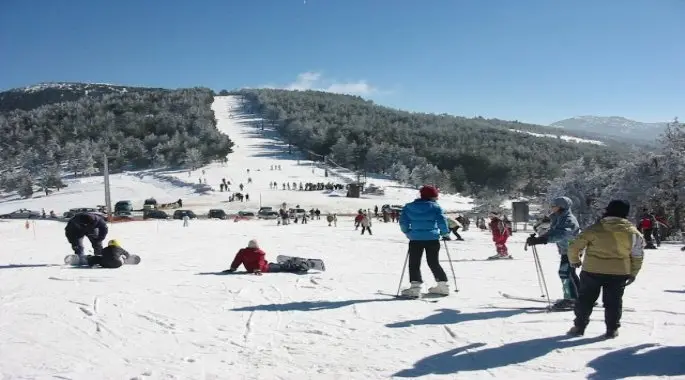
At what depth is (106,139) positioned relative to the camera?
120875 millimetres

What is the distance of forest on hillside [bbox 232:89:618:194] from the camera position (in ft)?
351

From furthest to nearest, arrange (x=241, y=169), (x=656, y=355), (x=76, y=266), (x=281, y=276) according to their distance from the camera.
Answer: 1. (x=241, y=169)
2. (x=76, y=266)
3. (x=281, y=276)
4. (x=656, y=355)

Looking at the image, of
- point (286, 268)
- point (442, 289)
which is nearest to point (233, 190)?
point (286, 268)

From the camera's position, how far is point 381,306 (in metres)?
6.62

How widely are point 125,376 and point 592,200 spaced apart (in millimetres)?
52501

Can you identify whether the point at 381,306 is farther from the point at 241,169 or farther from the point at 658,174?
the point at 241,169

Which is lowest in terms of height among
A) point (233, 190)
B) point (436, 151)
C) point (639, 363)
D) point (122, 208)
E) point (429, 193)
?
point (122, 208)

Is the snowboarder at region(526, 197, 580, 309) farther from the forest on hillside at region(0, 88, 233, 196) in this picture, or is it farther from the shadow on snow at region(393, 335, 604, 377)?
the forest on hillside at region(0, 88, 233, 196)

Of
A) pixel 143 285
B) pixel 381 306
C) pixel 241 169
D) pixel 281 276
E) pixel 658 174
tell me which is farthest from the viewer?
pixel 241 169

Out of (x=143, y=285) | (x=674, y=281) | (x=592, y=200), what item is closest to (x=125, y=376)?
(x=143, y=285)

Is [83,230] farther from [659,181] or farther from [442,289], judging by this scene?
[659,181]

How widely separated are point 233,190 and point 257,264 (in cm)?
6023

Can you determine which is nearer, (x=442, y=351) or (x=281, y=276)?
(x=442, y=351)

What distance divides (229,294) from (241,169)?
274 feet
